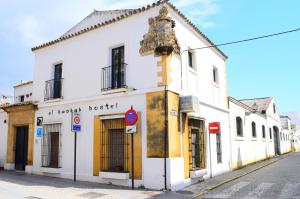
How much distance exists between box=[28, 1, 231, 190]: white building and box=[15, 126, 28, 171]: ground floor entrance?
1262 millimetres

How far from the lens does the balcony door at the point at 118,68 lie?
36.9 feet

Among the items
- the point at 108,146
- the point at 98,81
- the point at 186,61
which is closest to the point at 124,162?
the point at 108,146

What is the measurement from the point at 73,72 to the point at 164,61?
4.55 metres

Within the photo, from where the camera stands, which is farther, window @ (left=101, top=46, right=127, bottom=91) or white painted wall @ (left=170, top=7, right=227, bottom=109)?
window @ (left=101, top=46, right=127, bottom=91)

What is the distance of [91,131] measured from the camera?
453 inches

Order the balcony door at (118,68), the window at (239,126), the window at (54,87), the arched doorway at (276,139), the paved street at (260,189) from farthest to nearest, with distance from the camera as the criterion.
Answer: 1. the arched doorway at (276,139)
2. the window at (239,126)
3. the window at (54,87)
4. the balcony door at (118,68)
5. the paved street at (260,189)

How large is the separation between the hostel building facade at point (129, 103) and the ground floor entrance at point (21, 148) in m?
0.13

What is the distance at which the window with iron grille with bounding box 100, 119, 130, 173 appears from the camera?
10656mm

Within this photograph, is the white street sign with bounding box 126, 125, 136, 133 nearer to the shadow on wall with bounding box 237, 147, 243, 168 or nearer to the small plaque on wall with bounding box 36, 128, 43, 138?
the small plaque on wall with bounding box 36, 128, 43, 138

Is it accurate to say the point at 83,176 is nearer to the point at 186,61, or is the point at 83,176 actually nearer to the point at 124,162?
the point at 124,162

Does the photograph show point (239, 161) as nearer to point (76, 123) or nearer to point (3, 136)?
point (76, 123)

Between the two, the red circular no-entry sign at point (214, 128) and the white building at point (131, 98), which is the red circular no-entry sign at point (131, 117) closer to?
the white building at point (131, 98)

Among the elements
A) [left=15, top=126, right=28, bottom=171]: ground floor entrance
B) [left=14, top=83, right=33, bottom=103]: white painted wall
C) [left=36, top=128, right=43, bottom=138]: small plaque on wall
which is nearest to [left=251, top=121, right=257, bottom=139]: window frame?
[left=36, top=128, right=43, bottom=138]: small plaque on wall

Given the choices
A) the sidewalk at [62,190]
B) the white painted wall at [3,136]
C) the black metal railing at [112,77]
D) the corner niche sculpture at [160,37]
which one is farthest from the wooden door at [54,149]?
the corner niche sculpture at [160,37]
